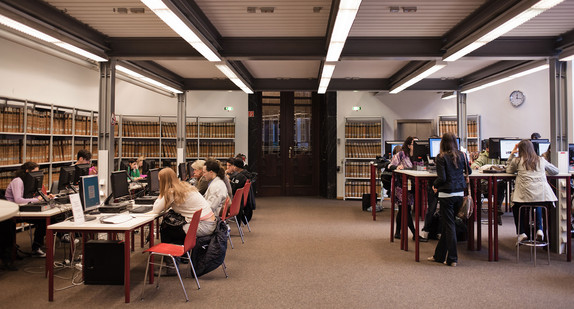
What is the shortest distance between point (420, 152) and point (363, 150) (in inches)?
171

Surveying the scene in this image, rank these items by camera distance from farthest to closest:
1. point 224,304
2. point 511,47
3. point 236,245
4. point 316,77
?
1. point 316,77
2. point 511,47
3. point 236,245
4. point 224,304

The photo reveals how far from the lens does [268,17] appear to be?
200 inches

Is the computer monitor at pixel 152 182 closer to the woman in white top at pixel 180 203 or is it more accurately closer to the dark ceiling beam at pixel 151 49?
the woman in white top at pixel 180 203

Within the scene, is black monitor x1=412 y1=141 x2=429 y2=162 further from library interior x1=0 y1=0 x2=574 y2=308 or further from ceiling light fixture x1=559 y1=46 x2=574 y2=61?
ceiling light fixture x1=559 y1=46 x2=574 y2=61

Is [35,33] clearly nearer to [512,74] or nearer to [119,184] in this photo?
[119,184]

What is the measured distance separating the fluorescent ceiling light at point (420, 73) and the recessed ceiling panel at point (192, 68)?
13.2 ft

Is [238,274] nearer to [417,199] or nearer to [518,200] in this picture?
[417,199]

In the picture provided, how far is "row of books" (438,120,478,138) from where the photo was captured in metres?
10.4

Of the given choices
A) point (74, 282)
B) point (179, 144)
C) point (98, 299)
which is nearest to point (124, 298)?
point (98, 299)

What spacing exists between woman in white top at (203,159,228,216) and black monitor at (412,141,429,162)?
334 cm

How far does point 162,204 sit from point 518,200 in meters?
4.32

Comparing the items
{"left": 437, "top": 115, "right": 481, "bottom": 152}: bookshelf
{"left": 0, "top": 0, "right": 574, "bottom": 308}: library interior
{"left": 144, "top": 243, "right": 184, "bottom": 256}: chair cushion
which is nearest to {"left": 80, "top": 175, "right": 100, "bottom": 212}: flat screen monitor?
{"left": 0, "top": 0, "right": 574, "bottom": 308}: library interior

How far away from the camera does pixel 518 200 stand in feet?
15.8

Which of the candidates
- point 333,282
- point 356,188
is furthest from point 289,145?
point 333,282
